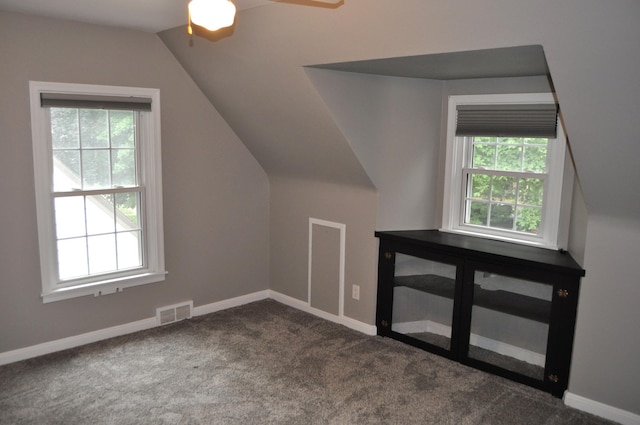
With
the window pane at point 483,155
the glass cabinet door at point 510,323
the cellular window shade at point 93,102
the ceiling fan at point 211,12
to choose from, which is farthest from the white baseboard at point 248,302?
the ceiling fan at point 211,12

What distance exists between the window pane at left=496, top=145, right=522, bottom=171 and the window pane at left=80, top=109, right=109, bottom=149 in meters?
2.94

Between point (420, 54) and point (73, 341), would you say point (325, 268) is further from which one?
point (420, 54)

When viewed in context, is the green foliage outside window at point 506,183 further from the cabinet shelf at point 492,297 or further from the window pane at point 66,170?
the window pane at point 66,170

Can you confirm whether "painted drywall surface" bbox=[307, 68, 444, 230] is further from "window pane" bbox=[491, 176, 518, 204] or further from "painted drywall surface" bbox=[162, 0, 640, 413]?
"window pane" bbox=[491, 176, 518, 204]

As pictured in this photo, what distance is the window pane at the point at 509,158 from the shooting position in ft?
12.4

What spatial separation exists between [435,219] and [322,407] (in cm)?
186

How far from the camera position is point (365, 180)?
4012mm

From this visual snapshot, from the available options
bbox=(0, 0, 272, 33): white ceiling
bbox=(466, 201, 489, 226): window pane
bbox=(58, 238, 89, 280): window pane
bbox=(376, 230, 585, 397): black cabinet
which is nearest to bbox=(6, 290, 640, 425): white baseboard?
bbox=(376, 230, 585, 397): black cabinet

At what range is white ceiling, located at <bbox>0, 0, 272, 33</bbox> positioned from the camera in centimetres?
305

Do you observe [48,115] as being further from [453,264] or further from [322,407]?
[453,264]

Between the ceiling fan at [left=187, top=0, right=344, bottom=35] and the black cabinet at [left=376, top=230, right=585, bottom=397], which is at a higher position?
the ceiling fan at [left=187, top=0, right=344, bottom=35]

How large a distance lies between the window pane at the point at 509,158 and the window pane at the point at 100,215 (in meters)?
2.96

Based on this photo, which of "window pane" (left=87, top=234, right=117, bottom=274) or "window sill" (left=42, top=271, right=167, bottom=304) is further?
"window pane" (left=87, top=234, right=117, bottom=274)

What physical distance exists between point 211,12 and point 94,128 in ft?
7.54
